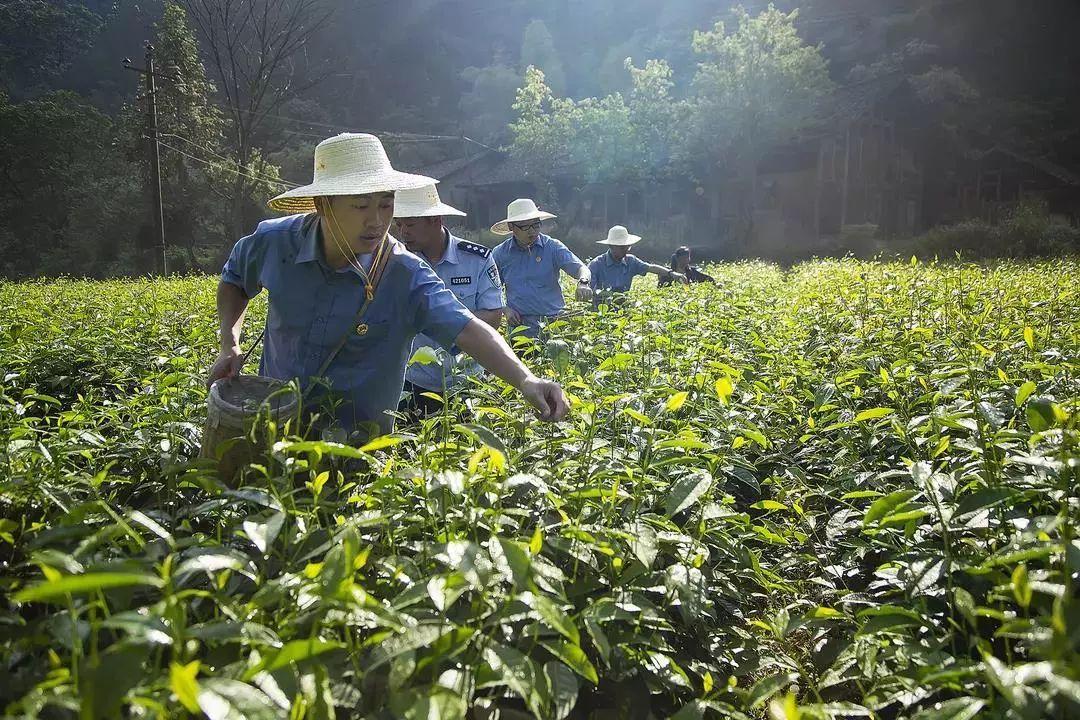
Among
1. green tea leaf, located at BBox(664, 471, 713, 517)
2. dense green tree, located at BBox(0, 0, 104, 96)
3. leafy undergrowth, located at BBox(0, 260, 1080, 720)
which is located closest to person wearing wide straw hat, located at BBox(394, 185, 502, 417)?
leafy undergrowth, located at BBox(0, 260, 1080, 720)

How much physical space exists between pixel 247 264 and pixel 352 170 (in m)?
0.60

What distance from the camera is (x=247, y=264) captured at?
2.97 m

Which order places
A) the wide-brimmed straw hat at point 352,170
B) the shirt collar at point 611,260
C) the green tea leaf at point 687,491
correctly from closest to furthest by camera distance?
the green tea leaf at point 687,491
the wide-brimmed straw hat at point 352,170
the shirt collar at point 611,260

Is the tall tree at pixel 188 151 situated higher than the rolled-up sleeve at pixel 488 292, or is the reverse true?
the tall tree at pixel 188 151

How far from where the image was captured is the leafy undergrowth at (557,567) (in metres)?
1.21

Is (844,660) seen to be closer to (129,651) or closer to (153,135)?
(129,651)

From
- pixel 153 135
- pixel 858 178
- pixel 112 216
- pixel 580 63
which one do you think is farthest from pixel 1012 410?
pixel 580 63

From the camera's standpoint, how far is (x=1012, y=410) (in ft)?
8.48

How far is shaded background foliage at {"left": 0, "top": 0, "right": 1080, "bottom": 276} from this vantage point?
31.9m

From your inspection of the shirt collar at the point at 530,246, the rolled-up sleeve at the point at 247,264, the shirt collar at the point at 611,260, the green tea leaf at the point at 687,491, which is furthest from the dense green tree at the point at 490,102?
the green tea leaf at the point at 687,491

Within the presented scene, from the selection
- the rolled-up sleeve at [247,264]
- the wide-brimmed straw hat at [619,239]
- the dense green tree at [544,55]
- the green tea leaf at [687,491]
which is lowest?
the green tea leaf at [687,491]

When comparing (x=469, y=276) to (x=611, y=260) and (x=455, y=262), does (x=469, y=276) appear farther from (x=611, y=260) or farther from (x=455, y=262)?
(x=611, y=260)

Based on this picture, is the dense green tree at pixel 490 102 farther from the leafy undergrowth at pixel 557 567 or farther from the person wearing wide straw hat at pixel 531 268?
the leafy undergrowth at pixel 557 567

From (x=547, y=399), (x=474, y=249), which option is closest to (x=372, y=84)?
(x=474, y=249)
